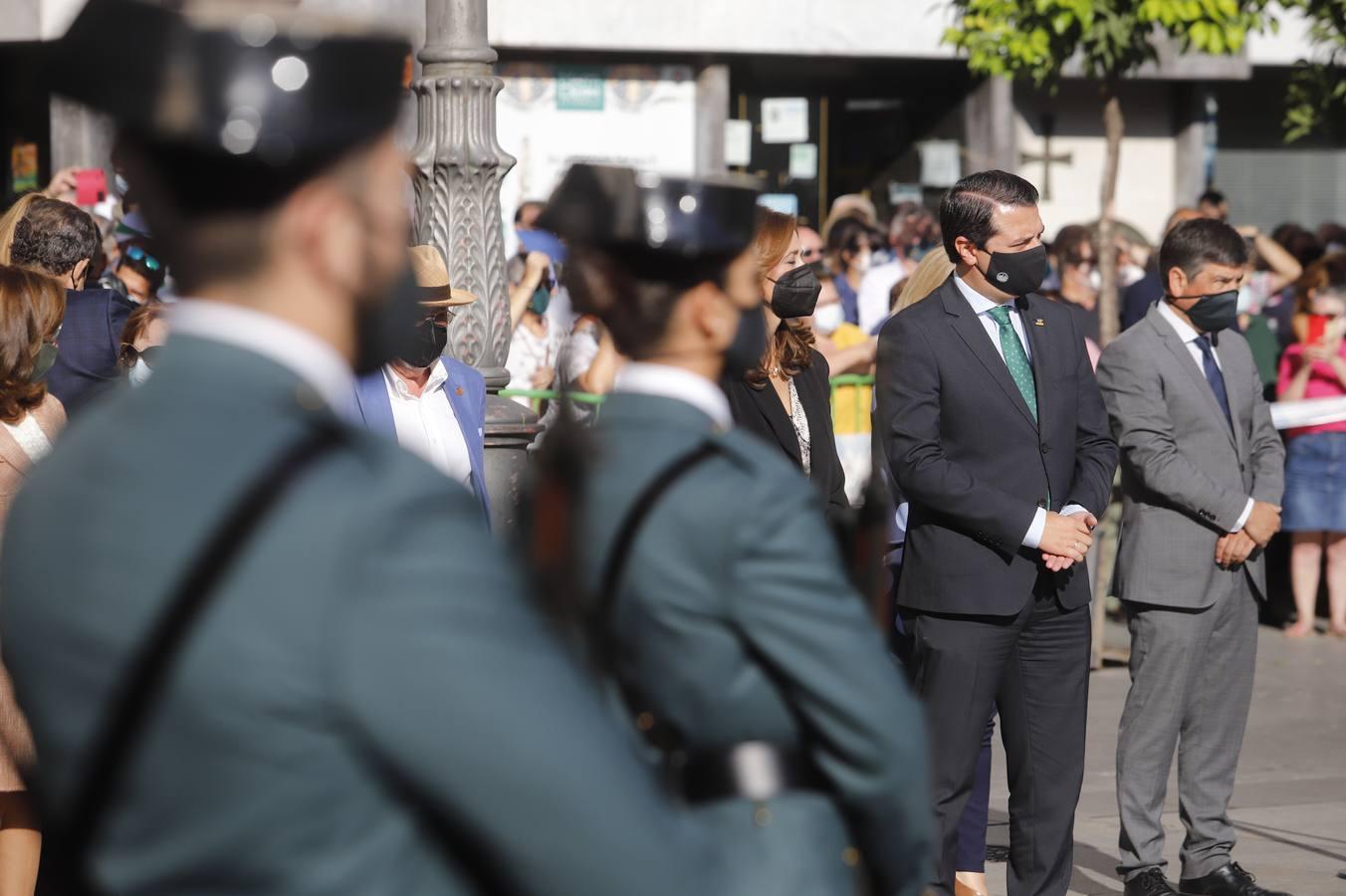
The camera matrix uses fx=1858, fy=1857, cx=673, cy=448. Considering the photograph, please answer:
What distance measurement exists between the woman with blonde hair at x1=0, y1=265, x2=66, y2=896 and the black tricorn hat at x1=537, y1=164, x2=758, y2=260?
3134mm

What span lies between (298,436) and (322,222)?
0.62 ft

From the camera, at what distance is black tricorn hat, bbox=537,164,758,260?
2.37 metres

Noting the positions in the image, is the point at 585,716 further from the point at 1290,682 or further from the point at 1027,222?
the point at 1290,682

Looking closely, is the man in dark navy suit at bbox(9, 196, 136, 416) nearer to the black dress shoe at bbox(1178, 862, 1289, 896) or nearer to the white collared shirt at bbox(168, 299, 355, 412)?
the black dress shoe at bbox(1178, 862, 1289, 896)

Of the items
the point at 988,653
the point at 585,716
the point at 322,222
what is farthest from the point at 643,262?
the point at 988,653

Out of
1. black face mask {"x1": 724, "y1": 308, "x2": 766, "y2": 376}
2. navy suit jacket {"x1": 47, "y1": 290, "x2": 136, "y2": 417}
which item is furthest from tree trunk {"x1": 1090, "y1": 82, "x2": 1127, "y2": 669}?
black face mask {"x1": 724, "y1": 308, "x2": 766, "y2": 376}

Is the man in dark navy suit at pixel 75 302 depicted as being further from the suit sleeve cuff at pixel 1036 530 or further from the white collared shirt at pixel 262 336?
the white collared shirt at pixel 262 336

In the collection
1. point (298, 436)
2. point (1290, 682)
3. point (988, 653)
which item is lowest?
point (1290, 682)

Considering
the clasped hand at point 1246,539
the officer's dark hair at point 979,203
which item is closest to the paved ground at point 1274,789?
the clasped hand at point 1246,539

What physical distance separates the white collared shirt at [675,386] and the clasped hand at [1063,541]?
3069 mm

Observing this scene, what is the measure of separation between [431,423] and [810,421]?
3.92 feet

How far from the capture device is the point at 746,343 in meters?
2.45

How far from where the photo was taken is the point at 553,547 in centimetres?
206

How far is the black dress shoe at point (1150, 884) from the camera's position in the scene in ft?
19.4
